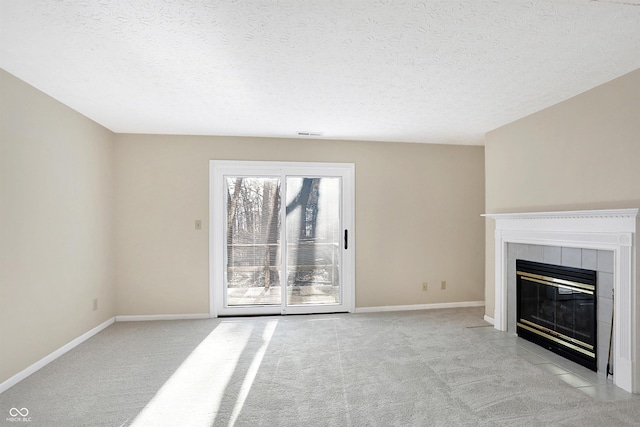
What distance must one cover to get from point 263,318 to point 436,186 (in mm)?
3105

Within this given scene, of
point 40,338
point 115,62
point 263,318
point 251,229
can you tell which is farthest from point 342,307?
point 115,62

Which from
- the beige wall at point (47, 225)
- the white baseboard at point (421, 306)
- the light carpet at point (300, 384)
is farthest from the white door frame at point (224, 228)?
the beige wall at point (47, 225)

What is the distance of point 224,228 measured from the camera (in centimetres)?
437

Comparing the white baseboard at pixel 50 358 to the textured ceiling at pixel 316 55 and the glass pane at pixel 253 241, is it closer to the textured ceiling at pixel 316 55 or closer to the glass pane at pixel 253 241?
the glass pane at pixel 253 241

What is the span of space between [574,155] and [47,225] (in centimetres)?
484

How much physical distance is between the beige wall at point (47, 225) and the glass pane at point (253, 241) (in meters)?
1.51

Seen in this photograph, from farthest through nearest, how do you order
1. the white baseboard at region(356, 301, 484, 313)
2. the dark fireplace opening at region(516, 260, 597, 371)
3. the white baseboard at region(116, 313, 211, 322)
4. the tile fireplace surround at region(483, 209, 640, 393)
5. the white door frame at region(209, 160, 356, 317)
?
the white baseboard at region(356, 301, 484, 313) < the white door frame at region(209, 160, 356, 317) < the white baseboard at region(116, 313, 211, 322) < the dark fireplace opening at region(516, 260, 597, 371) < the tile fireplace surround at region(483, 209, 640, 393)

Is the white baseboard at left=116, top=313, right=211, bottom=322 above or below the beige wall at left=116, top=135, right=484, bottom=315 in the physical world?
below

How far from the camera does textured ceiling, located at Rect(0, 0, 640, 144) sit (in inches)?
68.1

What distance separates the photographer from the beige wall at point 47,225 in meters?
2.46

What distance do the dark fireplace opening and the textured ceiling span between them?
5.54ft

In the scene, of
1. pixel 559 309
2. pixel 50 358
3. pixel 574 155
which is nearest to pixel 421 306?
pixel 559 309

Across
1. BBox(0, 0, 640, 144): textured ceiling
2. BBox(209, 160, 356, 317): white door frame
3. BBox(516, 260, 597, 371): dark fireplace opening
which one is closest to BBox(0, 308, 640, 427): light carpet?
BBox(516, 260, 597, 371): dark fireplace opening

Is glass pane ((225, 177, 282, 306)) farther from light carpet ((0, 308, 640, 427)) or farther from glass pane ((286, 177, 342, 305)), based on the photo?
light carpet ((0, 308, 640, 427))
